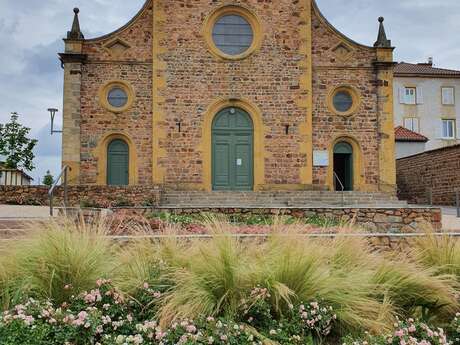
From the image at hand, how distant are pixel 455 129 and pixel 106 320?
38097 mm

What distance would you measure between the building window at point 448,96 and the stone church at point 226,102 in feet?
67.7

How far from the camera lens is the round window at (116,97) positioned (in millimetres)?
17858

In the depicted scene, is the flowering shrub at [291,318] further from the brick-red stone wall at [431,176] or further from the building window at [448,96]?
the building window at [448,96]

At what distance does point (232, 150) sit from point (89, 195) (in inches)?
231

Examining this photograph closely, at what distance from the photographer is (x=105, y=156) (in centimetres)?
1764

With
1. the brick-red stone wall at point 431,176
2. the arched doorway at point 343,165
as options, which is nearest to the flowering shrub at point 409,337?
the arched doorway at point 343,165

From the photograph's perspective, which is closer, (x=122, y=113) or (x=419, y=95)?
(x=122, y=113)

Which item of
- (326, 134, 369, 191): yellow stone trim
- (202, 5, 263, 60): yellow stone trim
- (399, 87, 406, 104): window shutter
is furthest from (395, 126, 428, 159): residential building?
(202, 5, 263, 60): yellow stone trim

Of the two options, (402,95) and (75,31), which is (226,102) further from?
(402,95)

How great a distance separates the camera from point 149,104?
17.8m

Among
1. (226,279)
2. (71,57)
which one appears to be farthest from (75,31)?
(226,279)

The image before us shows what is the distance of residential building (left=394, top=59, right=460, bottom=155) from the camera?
36.5 meters

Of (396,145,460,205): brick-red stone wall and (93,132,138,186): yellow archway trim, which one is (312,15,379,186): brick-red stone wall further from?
(93,132,138,186): yellow archway trim

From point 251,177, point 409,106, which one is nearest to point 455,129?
point 409,106
